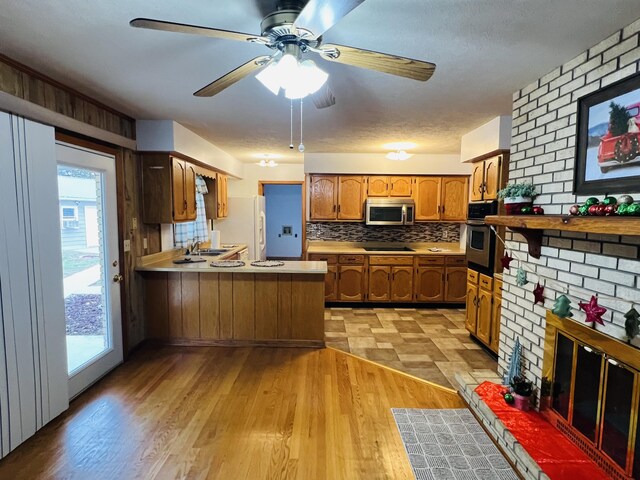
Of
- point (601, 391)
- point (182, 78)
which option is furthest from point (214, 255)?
point (601, 391)

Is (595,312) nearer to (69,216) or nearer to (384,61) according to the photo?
(384,61)

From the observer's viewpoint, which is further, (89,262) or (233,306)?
(233,306)

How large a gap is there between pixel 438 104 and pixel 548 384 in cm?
210

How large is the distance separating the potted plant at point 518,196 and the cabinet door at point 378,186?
2.85 meters

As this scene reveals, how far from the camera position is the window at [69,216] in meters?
2.50

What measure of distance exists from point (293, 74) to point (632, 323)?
1.76 metres

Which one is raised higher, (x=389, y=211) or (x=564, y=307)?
(x=389, y=211)

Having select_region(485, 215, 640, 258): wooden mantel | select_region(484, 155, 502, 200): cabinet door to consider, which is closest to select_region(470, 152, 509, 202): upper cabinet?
select_region(484, 155, 502, 200): cabinet door

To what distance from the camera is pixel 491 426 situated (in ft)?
7.01

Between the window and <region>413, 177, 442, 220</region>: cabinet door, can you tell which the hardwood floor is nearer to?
the window

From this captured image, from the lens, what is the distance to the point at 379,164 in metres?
5.12

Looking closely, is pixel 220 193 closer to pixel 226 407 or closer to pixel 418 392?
pixel 226 407

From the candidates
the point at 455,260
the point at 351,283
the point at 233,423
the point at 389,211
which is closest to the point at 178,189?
the point at 233,423

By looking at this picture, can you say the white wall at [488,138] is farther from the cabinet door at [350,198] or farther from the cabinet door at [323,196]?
the cabinet door at [323,196]
